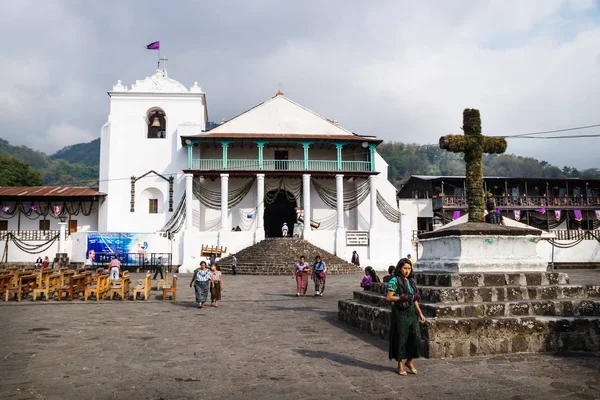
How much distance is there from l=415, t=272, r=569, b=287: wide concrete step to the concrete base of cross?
9.7 inches

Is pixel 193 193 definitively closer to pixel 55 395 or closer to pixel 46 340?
pixel 46 340

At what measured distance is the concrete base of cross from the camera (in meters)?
7.71

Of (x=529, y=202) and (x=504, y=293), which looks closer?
(x=504, y=293)

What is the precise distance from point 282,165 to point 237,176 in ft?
10.9

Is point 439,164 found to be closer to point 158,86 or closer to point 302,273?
point 158,86

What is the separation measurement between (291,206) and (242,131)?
613cm

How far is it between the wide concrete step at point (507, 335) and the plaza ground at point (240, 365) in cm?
19

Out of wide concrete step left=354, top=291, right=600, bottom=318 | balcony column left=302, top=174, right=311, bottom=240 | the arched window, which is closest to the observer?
wide concrete step left=354, top=291, right=600, bottom=318

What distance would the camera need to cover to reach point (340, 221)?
93.7 feet

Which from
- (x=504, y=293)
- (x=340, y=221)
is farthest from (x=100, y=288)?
(x=340, y=221)

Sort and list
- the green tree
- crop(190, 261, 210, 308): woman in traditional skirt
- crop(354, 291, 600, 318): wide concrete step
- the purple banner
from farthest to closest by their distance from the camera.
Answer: the green tree, the purple banner, crop(190, 261, 210, 308): woman in traditional skirt, crop(354, 291, 600, 318): wide concrete step

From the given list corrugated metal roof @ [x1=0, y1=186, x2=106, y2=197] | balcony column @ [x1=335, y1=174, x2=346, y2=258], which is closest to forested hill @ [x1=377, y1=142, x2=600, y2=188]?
balcony column @ [x1=335, y1=174, x2=346, y2=258]

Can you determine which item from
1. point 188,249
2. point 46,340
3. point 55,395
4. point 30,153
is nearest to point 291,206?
point 188,249

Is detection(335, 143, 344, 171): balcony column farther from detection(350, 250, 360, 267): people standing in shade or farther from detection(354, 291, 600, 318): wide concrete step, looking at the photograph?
detection(354, 291, 600, 318): wide concrete step
